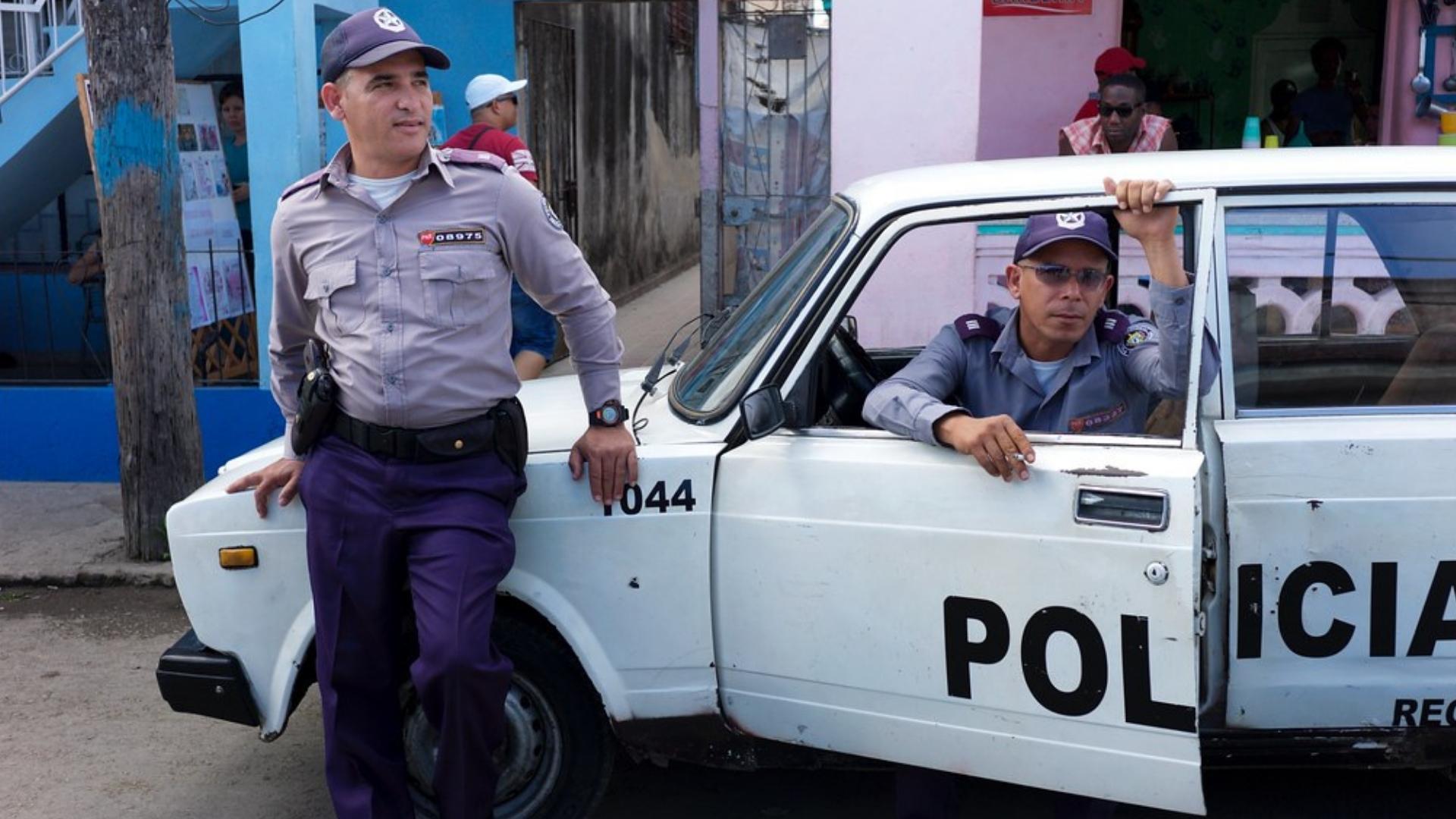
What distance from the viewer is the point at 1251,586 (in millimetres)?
3266

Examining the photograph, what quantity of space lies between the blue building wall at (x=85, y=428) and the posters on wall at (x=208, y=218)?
488 millimetres

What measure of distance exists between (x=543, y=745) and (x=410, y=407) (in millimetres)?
916

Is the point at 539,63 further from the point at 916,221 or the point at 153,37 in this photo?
the point at 916,221

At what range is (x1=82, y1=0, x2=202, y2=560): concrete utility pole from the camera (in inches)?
246

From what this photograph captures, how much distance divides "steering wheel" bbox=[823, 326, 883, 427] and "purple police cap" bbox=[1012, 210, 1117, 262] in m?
0.64

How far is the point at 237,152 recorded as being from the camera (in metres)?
8.51

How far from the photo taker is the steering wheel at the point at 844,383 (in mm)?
3922

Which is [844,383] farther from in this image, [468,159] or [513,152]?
[513,152]

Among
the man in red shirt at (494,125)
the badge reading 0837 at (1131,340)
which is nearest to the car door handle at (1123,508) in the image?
the badge reading 0837 at (1131,340)

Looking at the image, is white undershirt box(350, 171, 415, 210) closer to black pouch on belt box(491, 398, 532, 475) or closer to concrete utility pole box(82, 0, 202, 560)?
black pouch on belt box(491, 398, 532, 475)

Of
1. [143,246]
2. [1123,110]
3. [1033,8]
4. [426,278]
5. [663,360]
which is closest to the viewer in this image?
[426,278]

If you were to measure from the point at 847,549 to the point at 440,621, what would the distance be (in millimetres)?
891

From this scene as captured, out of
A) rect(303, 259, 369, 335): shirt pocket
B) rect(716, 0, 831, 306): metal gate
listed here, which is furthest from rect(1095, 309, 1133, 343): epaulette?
rect(716, 0, 831, 306): metal gate

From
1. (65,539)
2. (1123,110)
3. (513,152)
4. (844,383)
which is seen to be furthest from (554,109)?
(844,383)
